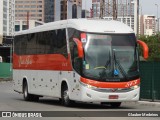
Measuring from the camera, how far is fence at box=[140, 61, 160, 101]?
25062 millimetres

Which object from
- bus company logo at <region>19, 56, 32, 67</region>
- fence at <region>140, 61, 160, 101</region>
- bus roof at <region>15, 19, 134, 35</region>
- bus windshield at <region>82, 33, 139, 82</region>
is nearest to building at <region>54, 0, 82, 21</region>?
bus company logo at <region>19, 56, 32, 67</region>

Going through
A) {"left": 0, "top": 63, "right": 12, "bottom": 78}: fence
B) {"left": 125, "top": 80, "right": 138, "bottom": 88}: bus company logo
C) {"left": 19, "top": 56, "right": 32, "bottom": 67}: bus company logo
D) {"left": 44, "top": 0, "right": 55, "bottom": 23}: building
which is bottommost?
{"left": 0, "top": 63, "right": 12, "bottom": 78}: fence

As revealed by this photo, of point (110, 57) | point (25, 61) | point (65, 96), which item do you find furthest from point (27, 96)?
point (110, 57)

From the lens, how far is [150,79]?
2538 cm

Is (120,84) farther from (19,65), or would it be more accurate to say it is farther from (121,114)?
(19,65)

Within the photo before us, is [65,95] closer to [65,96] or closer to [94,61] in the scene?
[65,96]

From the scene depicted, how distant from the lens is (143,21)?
130125mm

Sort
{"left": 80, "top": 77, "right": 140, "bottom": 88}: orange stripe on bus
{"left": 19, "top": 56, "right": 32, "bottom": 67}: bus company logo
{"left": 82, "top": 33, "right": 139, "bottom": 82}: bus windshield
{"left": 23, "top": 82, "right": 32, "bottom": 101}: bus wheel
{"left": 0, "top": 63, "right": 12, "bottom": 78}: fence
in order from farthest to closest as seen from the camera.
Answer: {"left": 0, "top": 63, "right": 12, "bottom": 78}: fence
{"left": 23, "top": 82, "right": 32, "bottom": 101}: bus wheel
{"left": 19, "top": 56, "right": 32, "bottom": 67}: bus company logo
{"left": 82, "top": 33, "right": 139, "bottom": 82}: bus windshield
{"left": 80, "top": 77, "right": 140, "bottom": 88}: orange stripe on bus

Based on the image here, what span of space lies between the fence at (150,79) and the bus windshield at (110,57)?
416 cm

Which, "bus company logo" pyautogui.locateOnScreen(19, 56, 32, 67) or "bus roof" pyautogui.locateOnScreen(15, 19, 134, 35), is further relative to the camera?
"bus company logo" pyautogui.locateOnScreen(19, 56, 32, 67)

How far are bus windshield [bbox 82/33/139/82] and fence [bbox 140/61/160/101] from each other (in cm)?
416

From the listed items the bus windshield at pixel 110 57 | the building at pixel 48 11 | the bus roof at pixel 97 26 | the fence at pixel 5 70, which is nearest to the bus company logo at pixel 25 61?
the bus roof at pixel 97 26

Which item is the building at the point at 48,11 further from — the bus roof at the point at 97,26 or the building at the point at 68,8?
the bus roof at the point at 97,26

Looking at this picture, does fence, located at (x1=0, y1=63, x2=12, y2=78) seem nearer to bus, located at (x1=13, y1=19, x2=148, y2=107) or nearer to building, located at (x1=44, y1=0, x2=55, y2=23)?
bus, located at (x1=13, y1=19, x2=148, y2=107)
